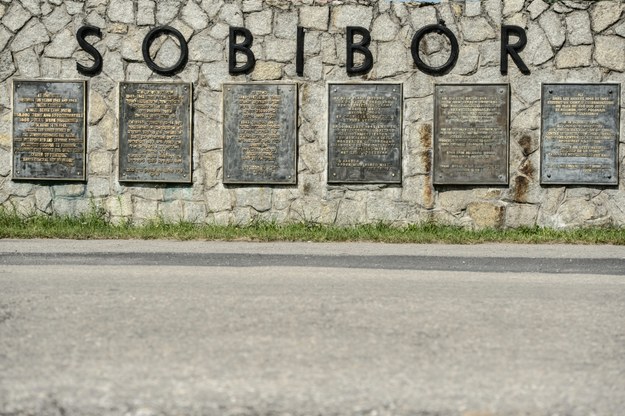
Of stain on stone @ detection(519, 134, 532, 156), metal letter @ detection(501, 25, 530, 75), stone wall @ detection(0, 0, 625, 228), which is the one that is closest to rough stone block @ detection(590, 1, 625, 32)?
stone wall @ detection(0, 0, 625, 228)

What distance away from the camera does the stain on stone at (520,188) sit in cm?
1434

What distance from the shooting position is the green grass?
1304cm

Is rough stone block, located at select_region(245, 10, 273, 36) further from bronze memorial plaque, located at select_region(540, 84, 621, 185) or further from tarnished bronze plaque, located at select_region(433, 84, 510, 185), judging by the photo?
bronze memorial plaque, located at select_region(540, 84, 621, 185)

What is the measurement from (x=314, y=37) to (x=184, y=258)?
5450 mm

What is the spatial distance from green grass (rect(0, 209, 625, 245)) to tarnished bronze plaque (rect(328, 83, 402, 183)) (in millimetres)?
823

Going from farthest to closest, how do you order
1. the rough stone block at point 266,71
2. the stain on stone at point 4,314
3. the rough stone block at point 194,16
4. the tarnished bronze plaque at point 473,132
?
1. the rough stone block at point 194,16
2. the rough stone block at point 266,71
3. the tarnished bronze plaque at point 473,132
4. the stain on stone at point 4,314

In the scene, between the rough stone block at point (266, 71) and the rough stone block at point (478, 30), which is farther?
the rough stone block at point (266, 71)

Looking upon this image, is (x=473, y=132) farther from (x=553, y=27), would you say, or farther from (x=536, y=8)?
(x=536, y=8)

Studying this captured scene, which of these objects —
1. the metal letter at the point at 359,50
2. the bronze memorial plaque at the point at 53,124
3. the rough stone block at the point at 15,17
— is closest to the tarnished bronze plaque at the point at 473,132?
the metal letter at the point at 359,50

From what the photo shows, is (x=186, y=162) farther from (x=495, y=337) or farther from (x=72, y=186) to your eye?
(x=495, y=337)

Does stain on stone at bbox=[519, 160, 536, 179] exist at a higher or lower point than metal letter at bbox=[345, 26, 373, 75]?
lower

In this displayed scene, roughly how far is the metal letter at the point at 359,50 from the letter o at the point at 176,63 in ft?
7.69

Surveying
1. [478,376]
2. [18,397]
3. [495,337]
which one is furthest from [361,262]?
[18,397]

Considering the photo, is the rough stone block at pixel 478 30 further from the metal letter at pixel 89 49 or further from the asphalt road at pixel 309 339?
the asphalt road at pixel 309 339
